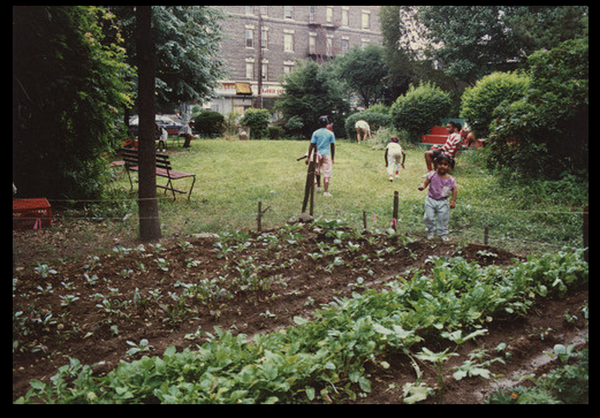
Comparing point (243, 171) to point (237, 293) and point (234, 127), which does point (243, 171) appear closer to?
point (237, 293)

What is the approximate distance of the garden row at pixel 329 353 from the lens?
2.78m

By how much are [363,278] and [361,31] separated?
2.85 m

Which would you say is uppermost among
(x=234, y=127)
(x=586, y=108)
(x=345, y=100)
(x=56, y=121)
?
(x=345, y=100)

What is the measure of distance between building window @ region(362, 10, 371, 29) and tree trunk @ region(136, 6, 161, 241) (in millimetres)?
2921

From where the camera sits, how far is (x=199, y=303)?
4.61 metres

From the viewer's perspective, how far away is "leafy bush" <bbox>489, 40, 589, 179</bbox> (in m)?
3.20

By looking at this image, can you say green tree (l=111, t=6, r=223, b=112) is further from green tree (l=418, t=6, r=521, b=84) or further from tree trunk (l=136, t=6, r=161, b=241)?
green tree (l=418, t=6, r=521, b=84)

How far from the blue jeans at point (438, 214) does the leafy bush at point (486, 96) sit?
5.54 feet

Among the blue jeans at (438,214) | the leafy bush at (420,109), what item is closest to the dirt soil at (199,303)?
the blue jeans at (438,214)

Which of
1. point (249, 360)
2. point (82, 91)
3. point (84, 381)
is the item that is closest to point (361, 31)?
point (249, 360)

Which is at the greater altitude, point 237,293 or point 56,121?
point 56,121

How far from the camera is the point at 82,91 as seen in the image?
25.0 feet

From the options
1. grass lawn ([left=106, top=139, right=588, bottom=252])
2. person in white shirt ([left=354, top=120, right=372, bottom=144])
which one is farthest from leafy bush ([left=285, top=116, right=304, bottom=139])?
grass lawn ([left=106, top=139, right=588, bottom=252])

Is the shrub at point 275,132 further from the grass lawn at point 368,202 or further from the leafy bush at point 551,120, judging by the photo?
the leafy bush at point 551,120
